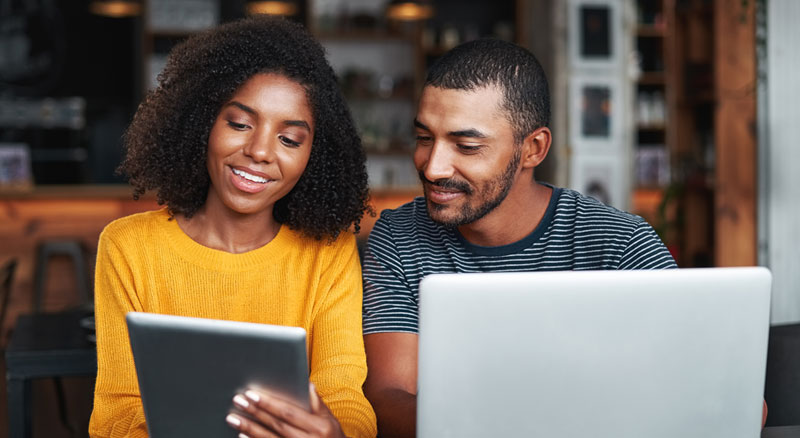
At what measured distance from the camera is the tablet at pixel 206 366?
2.94 ft

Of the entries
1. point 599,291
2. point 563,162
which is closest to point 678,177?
point 563,162

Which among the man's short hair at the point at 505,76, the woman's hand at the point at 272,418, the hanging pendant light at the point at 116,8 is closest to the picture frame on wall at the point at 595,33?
the man's short hair at the point at 505,76

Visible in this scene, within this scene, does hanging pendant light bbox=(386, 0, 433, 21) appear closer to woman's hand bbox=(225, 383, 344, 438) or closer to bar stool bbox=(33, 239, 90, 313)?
bar stool bbox=(33, 239, 90, 313)

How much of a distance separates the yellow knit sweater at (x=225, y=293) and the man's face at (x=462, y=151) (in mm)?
256

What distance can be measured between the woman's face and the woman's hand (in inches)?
21.5

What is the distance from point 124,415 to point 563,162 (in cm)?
304

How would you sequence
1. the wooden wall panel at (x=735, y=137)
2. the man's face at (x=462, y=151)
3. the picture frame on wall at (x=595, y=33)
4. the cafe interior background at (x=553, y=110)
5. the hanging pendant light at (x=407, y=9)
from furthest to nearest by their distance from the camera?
the hanging pendant light at (x=407, y=9)
the picture frame on wall at (x=595, y=33)
the wooden wall panel at (x=735, y=137)
the cafe interior background at (x=553, y=110)
the man's face at (x=462, y=151)

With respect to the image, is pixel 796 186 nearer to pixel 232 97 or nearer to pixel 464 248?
pixel 464 248

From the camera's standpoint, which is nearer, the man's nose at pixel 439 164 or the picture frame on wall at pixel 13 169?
the man's nose at pixel 439 164

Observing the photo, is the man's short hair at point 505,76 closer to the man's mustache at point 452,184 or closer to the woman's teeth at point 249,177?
the man's mustache at point 452,184

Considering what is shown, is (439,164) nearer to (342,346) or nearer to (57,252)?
(342,346)

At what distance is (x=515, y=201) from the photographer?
1549mm

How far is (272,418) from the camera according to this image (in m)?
0.97

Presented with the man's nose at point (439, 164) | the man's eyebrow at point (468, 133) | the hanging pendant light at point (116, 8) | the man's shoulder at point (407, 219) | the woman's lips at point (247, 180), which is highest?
the hanging pendant light at point (116, 8)
